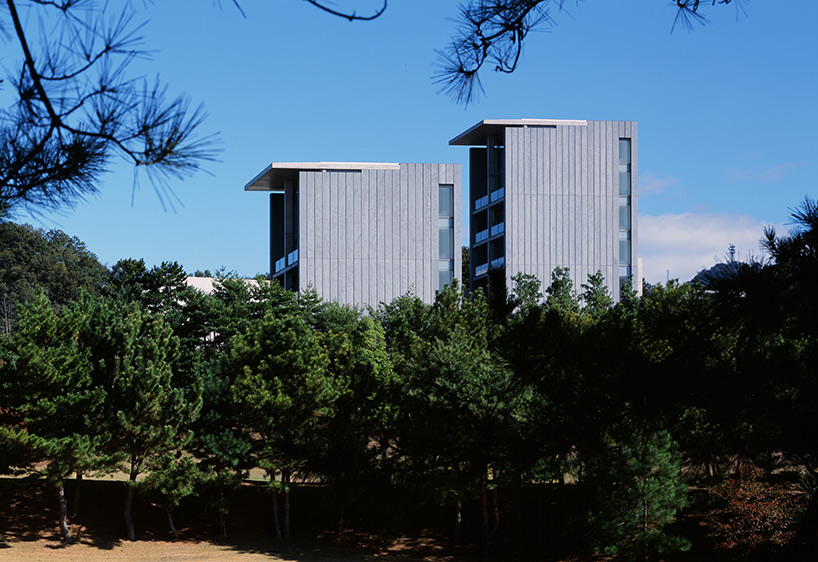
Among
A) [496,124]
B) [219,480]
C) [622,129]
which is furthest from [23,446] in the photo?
[622,129]

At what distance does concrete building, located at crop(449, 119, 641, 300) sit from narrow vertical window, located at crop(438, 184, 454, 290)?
2.57m

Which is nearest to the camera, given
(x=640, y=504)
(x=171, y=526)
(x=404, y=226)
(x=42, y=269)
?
(x=640, y=504)

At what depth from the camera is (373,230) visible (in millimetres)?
47188

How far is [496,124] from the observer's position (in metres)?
47.6

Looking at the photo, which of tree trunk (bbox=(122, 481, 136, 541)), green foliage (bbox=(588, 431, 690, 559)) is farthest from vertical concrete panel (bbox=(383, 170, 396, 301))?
green foliage (bbox=(588, 431, 690, 559))

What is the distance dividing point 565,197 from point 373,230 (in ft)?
36.7

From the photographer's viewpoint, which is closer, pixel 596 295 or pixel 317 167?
pixel 596 295

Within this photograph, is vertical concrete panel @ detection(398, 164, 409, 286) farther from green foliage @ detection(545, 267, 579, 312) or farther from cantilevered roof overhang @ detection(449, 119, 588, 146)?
green foliage @ detection(545, 267, 579, 312)

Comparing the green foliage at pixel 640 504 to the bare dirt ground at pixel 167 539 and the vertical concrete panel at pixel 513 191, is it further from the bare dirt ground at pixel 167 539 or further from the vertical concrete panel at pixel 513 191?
the vertical concrete panel at pixel 513 191

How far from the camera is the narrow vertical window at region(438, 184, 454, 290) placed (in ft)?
157

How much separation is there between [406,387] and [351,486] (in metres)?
15.8

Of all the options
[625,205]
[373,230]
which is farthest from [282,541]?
[625,205]

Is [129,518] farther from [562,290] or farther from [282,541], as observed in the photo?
[562,290]

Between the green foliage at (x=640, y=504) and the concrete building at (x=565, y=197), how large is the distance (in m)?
23.9
